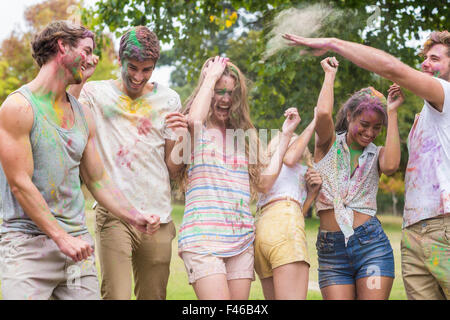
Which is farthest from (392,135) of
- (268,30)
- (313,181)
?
(268,30)

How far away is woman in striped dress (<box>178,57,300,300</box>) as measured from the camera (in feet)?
10.0

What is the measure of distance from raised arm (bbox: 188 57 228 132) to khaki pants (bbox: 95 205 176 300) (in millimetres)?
695

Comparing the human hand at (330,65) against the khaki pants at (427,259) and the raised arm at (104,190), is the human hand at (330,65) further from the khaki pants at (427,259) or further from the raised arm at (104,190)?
the raised arm at (104,190)

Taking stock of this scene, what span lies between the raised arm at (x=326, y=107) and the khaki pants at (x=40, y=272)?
164 cm

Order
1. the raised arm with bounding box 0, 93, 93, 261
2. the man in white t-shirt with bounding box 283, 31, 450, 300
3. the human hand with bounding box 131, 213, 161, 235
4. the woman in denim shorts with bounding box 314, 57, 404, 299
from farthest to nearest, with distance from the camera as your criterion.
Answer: the woman in denim shorts with bounding box 314, 57, 404, 299, the man in white t-shirt with bounding box 283, 31, 450, 300, the human hand with bounding box 131, 213, 161, 235, the raised arm with bounding box 0, 93, 93, 261

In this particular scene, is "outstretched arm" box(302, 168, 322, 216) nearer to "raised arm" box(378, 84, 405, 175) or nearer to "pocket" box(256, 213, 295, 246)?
"pocket" box(256, 213, 295, 246)

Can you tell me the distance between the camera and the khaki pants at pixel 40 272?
2.49 meters

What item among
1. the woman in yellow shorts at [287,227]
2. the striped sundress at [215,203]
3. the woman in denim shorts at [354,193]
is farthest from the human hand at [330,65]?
the striped sundress at [215,203]

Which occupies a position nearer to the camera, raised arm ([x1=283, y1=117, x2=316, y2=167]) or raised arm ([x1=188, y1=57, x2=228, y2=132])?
raised arm ([x1=188, y1=57, x2=228, y2=132])

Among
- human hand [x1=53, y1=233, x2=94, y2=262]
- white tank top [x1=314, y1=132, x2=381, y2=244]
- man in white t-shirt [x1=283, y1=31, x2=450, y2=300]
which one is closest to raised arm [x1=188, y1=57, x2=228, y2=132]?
man in white t-shirt [x1=283, y1=31, x2=450, y2=300]

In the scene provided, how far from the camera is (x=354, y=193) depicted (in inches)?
137

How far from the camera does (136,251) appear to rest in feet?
11.1
